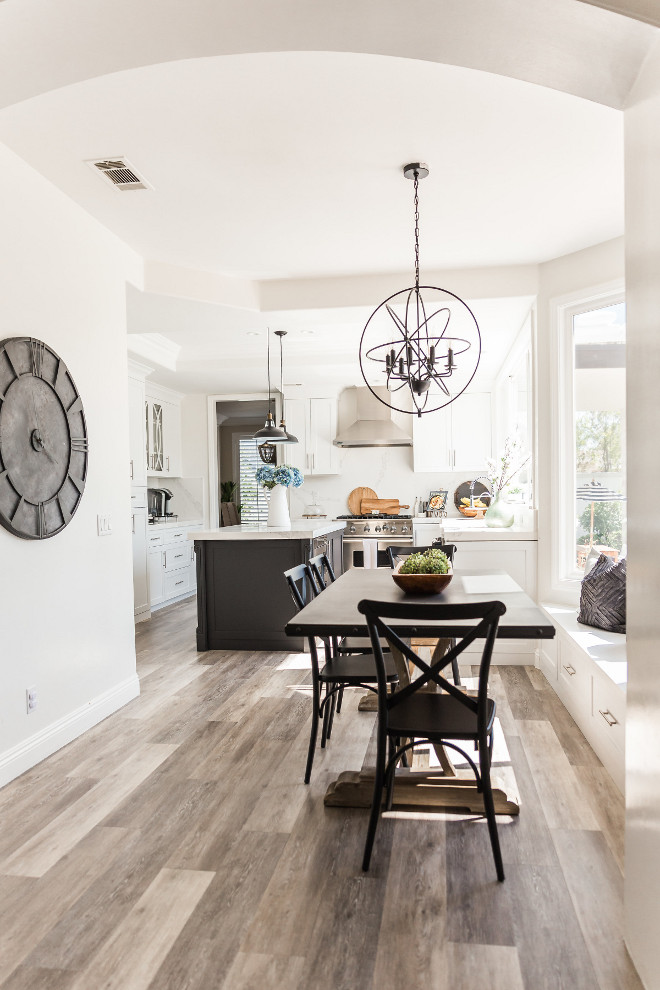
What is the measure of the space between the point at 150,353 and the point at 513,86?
4.67m

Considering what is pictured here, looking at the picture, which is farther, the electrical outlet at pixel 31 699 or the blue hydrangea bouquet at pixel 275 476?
the blue hydrangea bouquet at pixel 275 476

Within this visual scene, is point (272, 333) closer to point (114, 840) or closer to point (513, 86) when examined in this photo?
point (513, 86)

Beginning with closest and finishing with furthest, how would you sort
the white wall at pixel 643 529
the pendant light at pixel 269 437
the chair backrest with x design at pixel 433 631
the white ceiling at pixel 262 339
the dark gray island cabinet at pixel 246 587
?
the white wall at pixel 643 529, the chair backrest with x design at pixel 433 631, the white ceiling at pixel 262 339, the dark gray island cabinet at pixel 246 587, the pendant light at pixel 269 437

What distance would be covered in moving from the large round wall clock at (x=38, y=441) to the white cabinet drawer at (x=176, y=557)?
3876mm

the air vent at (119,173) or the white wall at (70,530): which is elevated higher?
the air vent at (119,173)

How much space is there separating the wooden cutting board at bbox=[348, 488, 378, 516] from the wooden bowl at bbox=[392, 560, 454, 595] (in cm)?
552

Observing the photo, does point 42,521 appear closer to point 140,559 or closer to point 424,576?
point 424,576

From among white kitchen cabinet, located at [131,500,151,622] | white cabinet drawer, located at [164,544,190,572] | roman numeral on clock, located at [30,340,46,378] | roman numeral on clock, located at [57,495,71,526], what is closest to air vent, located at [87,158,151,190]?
roman numeral on clock, located at [30,340,46,378]

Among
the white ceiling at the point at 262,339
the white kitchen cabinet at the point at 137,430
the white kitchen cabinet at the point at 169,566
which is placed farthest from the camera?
the white kitchen cabinet at the point at 169,566

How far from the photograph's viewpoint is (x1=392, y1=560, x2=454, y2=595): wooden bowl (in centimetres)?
286

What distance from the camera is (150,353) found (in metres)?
6.63

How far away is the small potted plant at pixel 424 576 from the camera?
2859 mm

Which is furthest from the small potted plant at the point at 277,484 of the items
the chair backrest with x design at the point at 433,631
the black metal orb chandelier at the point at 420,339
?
the chair backrest with x design at the point at 433,631

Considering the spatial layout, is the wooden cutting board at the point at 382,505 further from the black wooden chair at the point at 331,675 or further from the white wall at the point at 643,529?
the white wall at the point at 643,529
